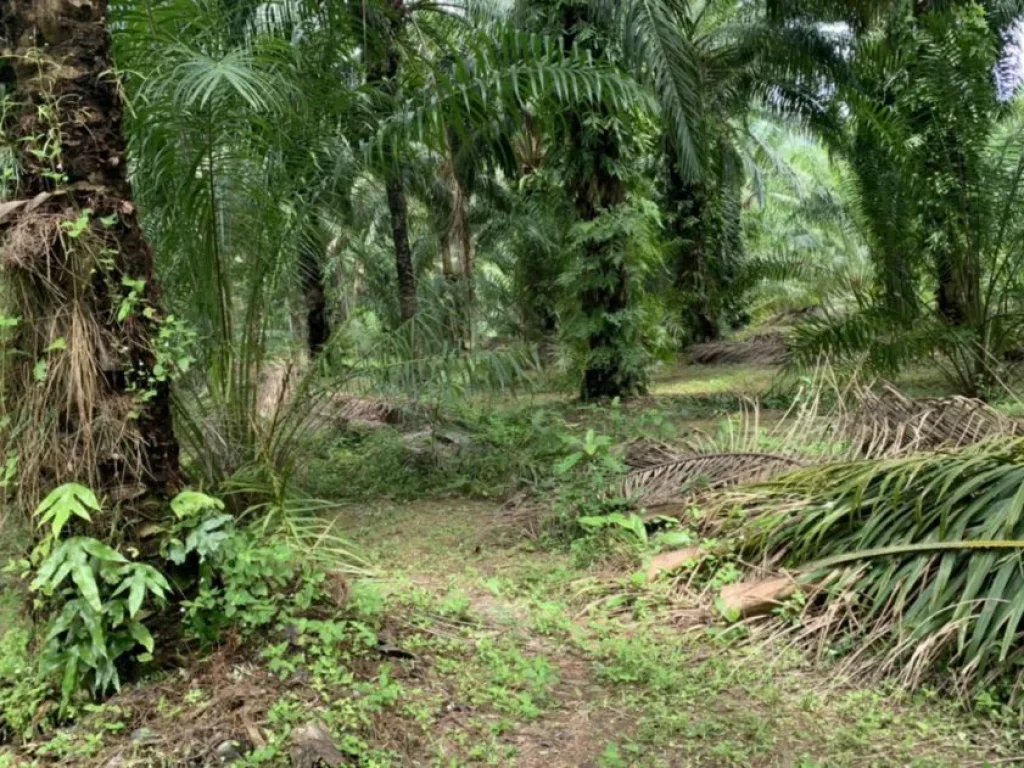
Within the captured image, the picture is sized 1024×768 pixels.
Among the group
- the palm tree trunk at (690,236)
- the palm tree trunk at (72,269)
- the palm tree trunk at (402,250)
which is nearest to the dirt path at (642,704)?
the palm tree trunk at (72,269)

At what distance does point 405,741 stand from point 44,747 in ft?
3.51

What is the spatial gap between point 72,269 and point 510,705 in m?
2.08

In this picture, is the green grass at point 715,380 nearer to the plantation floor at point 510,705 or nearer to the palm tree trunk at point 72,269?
the plantation floor at point 510,705

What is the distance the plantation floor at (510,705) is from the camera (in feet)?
7.75

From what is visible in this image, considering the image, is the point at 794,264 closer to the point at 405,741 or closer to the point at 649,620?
the point at 649,620

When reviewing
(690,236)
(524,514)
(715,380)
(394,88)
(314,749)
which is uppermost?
(394,88)

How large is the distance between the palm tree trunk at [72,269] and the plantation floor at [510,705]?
2.41 feet

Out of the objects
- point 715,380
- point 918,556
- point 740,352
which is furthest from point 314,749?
point 740,352

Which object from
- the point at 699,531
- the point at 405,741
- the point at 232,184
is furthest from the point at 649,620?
the point at 232,184

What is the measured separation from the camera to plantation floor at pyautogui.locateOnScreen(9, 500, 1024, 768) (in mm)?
2361

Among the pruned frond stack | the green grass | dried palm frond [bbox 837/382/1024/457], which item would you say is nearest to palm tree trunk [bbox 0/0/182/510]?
the pruned frond stack

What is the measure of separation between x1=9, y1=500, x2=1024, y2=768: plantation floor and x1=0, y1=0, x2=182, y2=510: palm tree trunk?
2.41ft

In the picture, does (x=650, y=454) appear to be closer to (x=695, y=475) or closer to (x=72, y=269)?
(x=695, y=475)

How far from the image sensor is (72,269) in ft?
8.30
